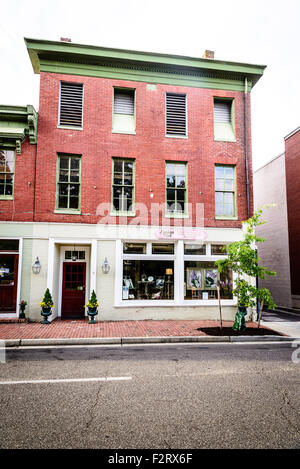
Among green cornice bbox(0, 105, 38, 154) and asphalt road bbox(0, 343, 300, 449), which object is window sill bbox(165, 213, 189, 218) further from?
asphalt road bbox(0, 343, 300, 449)

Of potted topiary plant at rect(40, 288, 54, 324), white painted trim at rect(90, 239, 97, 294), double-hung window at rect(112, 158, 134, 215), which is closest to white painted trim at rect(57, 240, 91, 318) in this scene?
white painted trim at rect(90, 239, 97, 294)

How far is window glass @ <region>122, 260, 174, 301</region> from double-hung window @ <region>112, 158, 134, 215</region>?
2167 millimetres

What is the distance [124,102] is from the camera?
13.2 meters

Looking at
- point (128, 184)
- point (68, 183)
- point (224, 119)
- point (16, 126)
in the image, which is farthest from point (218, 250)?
point (16, 126)

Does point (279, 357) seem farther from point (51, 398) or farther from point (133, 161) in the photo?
point (133, 161)

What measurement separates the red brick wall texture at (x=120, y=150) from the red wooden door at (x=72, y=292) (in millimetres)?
2122

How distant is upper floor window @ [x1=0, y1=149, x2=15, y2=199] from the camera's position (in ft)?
39.3

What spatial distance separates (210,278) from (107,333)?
5225 mm

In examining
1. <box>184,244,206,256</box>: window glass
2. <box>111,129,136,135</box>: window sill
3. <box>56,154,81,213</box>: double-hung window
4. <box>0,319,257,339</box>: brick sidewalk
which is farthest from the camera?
<box>184,244,206,256</box>: window glass

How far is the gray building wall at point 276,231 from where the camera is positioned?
19.0 m

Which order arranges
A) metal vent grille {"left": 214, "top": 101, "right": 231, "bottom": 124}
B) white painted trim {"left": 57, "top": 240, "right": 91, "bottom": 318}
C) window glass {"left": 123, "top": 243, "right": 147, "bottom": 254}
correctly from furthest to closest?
metal vent grille {"left": 214, "top": 101, "right": 231, "bottom": 124} < window glass {"left": 123, "top": 243, "right": 147, "bottom": 254} < white painted trim {"left": 57, "top": 240, "right": 91, "bottom": 318}

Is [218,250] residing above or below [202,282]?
above

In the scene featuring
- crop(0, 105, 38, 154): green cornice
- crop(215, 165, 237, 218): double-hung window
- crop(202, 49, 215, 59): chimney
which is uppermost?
crop(202, 49, 215, 59): chimney

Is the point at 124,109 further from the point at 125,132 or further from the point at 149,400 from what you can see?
the point at 149,400
